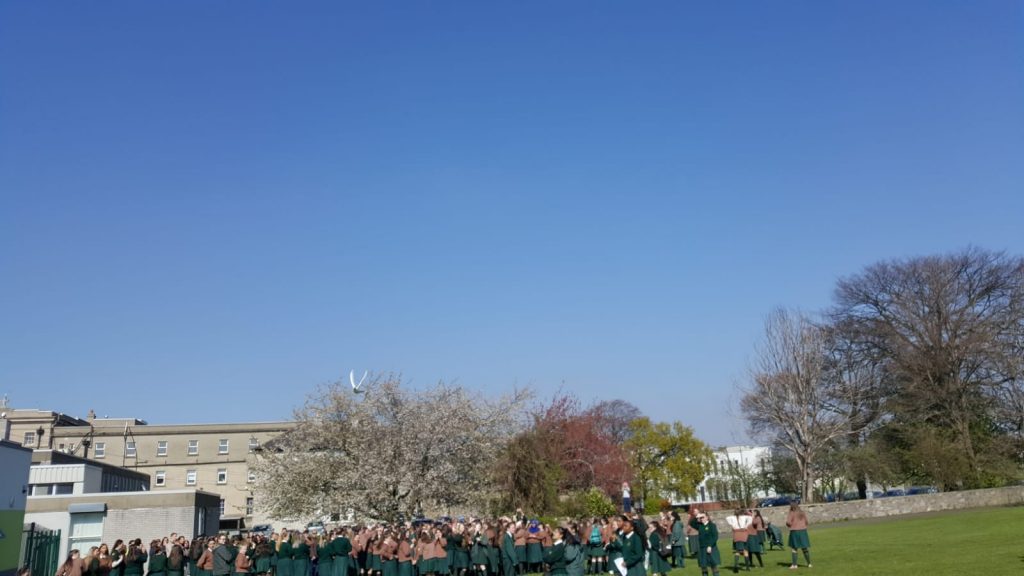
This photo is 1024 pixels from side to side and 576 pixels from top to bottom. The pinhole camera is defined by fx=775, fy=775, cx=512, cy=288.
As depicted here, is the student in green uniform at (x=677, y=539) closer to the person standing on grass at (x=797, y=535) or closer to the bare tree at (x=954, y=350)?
the person standing on grass at (x=797, y=535)

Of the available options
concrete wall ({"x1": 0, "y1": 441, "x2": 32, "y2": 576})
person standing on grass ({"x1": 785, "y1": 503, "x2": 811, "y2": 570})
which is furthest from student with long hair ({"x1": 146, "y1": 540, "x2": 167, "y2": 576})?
person standing on grass ({"x1": 785, "y1": 503, "x2": 811, "y2": 570})

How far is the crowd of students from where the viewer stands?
23.9 meters

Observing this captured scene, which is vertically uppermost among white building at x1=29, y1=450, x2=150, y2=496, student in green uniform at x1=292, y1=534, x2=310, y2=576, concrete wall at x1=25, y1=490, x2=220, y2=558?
white building at x1=29, y1=450, x2=150, y2=496

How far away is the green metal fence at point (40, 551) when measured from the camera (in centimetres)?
2645

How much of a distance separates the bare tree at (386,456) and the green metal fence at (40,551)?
1737 centimetres

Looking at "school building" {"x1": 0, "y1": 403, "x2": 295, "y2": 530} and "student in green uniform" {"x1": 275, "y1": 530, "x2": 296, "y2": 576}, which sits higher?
"school building" {"x1": 0, "y1": 403, "x2": 295, "y2": 530}

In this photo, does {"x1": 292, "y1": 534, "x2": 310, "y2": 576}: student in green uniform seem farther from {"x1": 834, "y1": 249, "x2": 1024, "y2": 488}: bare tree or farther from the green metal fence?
{"x1": 834, "y1": 249, "x2": 1024, "y2": 488}: bare tree

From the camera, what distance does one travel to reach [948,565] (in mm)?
18953

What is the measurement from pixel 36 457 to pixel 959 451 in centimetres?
6138

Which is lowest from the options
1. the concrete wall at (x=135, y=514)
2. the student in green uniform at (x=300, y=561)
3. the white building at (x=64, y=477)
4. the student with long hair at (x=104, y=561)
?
the student in green uniform at (x=300, y=561)

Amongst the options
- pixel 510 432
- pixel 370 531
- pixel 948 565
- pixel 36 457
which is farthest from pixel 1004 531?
pixel 36 457

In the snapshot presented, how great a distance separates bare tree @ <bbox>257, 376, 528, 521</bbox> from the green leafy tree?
21424mm

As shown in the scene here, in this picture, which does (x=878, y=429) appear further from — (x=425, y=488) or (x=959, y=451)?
(x=425, y=488)

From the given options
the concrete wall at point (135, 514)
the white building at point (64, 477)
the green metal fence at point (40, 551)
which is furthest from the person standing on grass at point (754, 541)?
the white building at point (64, 477)
